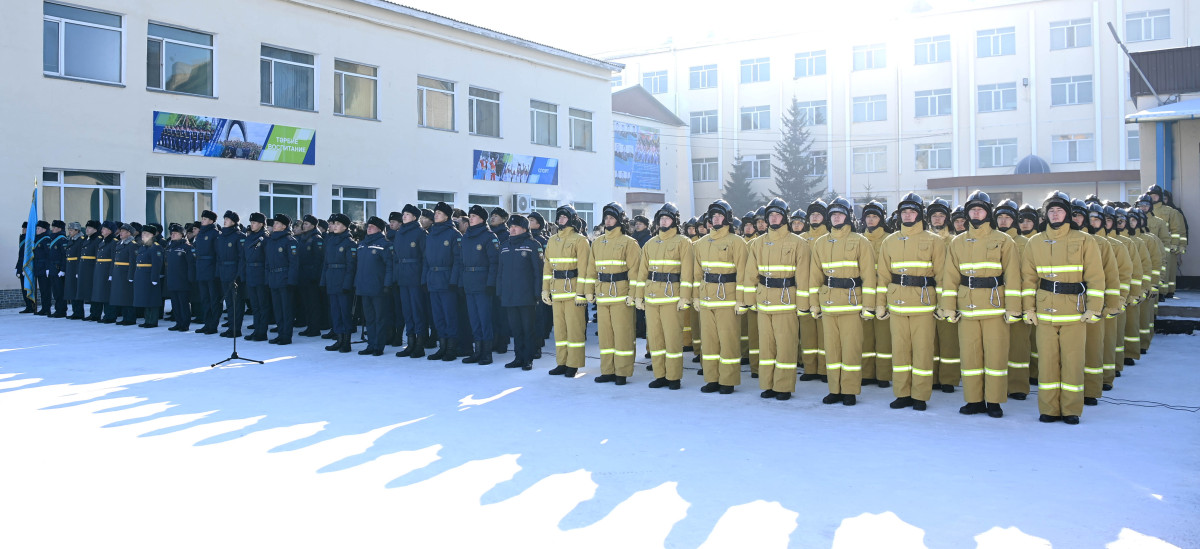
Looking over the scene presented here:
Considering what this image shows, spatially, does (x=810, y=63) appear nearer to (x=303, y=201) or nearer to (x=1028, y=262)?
(x=303, y=201)

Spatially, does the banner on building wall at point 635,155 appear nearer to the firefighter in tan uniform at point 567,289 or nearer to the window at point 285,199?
the window at point 285,199

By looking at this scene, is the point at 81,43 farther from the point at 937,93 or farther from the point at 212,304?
the point at 937,93

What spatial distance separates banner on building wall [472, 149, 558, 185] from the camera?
29062 millimetres

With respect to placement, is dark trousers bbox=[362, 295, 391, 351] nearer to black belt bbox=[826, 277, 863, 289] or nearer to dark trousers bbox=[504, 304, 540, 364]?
dark trousers bbox=[504, 304, 540, 364]

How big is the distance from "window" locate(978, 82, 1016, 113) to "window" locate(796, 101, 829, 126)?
8.54m

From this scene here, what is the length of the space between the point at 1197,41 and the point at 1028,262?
41784 mm

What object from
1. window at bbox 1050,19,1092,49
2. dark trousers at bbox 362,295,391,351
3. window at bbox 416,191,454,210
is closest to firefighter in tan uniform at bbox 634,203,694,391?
dark trousers at bbox 362,295,391,351

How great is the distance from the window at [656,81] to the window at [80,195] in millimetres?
38518

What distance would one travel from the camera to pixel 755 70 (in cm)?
5125

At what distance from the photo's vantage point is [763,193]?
53.7m

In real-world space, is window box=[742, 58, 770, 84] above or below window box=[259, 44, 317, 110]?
above

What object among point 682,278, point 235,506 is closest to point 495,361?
point 682,278

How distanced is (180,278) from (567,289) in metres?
8.62

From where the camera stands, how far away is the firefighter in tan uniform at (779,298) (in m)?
8.93
